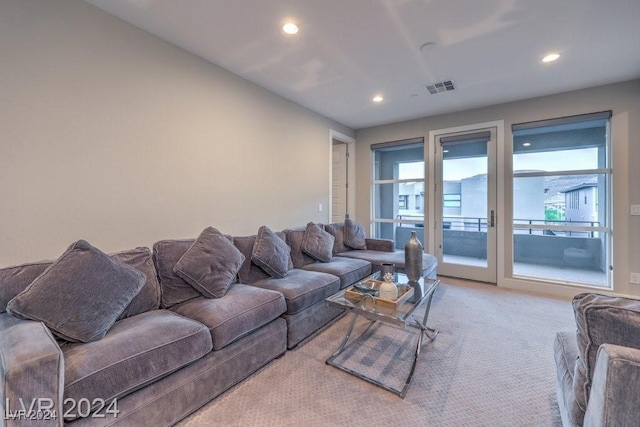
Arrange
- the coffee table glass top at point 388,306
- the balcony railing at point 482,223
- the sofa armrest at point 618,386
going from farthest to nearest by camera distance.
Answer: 1. the balcony railing at point 482,223
2. the coffee table glass top at point 388,306
3. the sofa armrest at point 618,386

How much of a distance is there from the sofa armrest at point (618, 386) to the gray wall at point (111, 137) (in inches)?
114

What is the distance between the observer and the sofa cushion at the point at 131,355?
4.14 ft

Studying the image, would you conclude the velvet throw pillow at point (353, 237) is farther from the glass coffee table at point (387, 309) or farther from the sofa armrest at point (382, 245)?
the glass coffee table at point (387, 309)

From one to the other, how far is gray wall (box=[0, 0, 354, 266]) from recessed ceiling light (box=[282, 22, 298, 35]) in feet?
3.38

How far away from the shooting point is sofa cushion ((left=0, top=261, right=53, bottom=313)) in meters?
1.55

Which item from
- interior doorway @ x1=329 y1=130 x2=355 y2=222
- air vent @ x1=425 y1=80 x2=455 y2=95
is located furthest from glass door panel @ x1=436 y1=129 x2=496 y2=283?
interior doorway @ x1=329 y1=130 x2=355 y2=222

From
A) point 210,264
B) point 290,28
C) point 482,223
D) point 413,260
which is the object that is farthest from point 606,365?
point 482,223

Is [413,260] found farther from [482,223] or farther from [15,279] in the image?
[15,279]

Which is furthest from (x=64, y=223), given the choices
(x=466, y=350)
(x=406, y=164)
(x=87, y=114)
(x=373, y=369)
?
(x=406, y=164)

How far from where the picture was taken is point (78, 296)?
60.9 inches

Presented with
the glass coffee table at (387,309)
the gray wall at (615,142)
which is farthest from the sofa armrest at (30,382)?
the gray wall at (615,142)

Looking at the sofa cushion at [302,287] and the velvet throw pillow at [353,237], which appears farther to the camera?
the velvet throw pillow at [353,237]

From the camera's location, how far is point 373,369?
2.07 meters

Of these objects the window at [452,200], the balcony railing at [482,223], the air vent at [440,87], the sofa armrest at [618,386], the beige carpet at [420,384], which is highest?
the air vent at [440,87]
